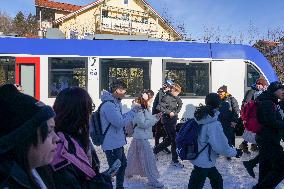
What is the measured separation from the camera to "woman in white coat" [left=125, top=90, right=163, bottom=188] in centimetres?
669

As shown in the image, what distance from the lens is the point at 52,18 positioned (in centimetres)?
5278

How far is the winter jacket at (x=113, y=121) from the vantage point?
17.5ft

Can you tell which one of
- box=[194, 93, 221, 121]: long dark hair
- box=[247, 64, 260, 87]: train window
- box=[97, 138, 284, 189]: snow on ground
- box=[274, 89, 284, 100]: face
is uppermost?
box=[247, 64, 260, 87]: train window

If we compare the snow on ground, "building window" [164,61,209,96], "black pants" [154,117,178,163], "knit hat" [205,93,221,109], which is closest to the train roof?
"building window" [164,61,209,96]

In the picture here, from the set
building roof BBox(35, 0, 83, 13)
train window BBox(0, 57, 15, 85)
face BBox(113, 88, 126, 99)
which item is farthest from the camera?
building roof BBox(35, 0, 83, 13)

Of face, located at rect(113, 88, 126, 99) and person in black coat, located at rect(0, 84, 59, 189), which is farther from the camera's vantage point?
face, located at rect(113, 88, 126, 99)

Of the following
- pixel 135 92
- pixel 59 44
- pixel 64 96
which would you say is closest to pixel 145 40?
pixel 135 92

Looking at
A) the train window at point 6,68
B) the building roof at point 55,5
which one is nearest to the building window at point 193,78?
the train window at point 6,68

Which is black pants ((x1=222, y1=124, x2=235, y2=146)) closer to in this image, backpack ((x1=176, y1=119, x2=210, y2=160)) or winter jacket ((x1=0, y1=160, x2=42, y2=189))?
backpack ((x1=176, y1=119, x2=210, y2=160))

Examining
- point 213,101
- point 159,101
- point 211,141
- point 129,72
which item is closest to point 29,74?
point 129,72

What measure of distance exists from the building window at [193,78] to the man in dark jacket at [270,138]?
6.07 meters

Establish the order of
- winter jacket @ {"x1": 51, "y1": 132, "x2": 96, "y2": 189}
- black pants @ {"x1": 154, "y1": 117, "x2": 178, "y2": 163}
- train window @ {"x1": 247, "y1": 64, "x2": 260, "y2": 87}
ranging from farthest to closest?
1. train window @ {"x1": 247, "y1": 64, "x2": 260, "y2": 87}
2. black pants @ {"x1": 154, "y1": 117, "x2": 178, "y2": 163}
3. winter jacket @ {"x1": 51, "y1": 132, "x2": 96, "y2": 189}

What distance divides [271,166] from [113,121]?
2199 millimetres

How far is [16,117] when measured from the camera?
5.36 ft
